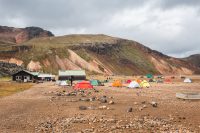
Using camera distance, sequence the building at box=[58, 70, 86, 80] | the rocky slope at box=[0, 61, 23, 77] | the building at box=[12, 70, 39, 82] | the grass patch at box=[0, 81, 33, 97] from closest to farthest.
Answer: the grass patch at box=[0, 81, 33, 97], the building at box=[12, 70, 39, 82], the building at box=[58, 70, 86, 80], the rocky slope at box=[0, 61, 23, 77]

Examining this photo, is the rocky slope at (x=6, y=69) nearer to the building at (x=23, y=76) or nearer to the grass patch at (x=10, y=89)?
the building at (x=23, y=76)

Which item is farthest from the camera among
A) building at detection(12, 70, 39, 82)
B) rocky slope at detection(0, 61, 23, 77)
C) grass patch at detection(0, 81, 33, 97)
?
rocky slope at detection(0, 61, 23, 77)

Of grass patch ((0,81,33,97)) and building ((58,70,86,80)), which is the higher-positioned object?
building ((58,70,86,80))

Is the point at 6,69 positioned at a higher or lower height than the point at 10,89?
higher

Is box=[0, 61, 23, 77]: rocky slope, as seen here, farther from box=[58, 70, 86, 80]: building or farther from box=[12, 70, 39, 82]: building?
box=[58, 70, 86, 80]: building

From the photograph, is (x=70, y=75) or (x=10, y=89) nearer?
(x=10, y=89)

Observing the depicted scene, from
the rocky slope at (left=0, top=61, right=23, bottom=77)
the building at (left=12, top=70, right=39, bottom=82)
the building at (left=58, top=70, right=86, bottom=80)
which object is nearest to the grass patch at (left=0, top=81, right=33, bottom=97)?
the building at (left=12, top=70, right=39, bottom=82)

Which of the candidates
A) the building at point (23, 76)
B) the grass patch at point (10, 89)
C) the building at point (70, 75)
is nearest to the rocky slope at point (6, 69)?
the building at point (23, 76)

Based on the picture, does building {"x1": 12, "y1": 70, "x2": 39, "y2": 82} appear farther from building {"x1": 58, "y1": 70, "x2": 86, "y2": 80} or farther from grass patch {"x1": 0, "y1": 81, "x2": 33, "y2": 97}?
grass patch {"x1": 0, "y1": 81, "x2": 33, "y2": 97}

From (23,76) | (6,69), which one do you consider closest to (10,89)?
(23,76)

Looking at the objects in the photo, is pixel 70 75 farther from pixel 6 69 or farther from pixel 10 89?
pixel 10 89

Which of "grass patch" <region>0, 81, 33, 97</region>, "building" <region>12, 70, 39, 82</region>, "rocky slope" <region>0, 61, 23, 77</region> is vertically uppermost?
"rocky slope" <region>0, 61, 23, 77</region>

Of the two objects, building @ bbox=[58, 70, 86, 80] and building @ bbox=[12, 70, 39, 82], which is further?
building @ bbox=[58, 70, 86, 80]

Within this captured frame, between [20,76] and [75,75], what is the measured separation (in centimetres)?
1945
